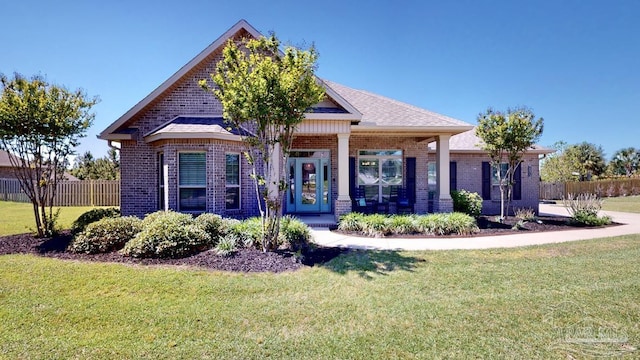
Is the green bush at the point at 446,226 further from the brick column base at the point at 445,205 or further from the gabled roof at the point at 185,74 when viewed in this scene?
the gabled roof at the point at 185,74

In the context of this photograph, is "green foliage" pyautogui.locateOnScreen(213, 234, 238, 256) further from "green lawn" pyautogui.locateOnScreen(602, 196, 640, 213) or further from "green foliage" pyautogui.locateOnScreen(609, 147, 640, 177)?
"green foliage" pyautogui.locateOnScreen(609, 147, 640, 177)

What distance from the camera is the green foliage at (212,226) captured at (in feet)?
24.3

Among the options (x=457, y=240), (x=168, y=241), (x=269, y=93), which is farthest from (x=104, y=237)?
(x=457, y=240)

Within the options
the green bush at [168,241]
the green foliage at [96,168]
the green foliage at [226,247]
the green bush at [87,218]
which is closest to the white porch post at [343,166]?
the green foliage at [226,247]

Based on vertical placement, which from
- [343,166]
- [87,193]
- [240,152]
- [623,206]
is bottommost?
[623,206]

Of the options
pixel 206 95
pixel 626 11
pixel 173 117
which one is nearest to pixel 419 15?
pixel 626 11

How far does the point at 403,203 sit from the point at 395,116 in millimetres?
3778

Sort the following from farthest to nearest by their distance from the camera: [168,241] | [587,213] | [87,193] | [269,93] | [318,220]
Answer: [87,193] → [587,213] → [318,220] → [168,241] → [269,93]

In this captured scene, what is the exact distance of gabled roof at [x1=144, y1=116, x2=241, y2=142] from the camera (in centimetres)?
951

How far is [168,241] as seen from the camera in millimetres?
6543

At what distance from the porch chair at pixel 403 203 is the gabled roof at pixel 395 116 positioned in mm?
3317

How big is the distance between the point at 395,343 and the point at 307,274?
2.49 metres

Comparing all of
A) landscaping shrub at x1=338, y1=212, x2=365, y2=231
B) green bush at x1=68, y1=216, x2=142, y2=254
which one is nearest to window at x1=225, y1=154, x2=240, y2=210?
green bush at x1=68, y1=216, x2=142, y2=254

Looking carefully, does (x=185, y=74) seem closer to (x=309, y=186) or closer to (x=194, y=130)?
(x=194, y=130)
